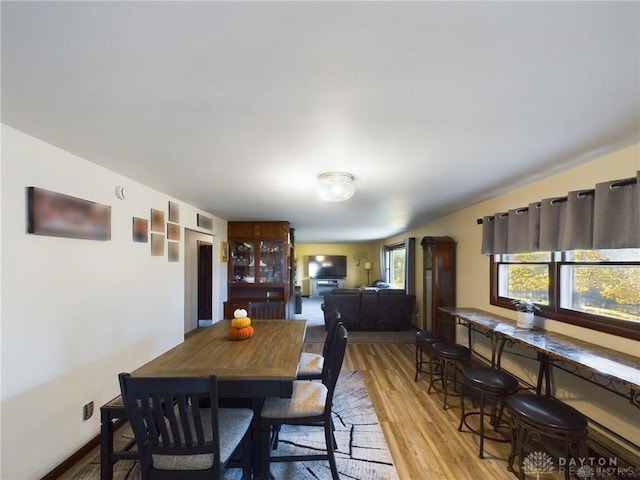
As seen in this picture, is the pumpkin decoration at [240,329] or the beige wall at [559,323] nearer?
the beige wall at [559,323]

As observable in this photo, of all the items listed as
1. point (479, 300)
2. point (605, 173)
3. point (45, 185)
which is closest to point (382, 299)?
point (479, 300)

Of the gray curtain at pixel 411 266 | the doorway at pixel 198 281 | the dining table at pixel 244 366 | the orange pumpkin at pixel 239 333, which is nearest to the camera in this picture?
the dining table at pixel 244 366

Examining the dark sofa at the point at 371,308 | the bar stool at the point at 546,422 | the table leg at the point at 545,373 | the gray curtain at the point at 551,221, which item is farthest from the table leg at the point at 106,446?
the dark sofa at the point at 371,308

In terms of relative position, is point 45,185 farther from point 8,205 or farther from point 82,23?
point 82,23

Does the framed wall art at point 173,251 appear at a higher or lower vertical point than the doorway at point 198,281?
higher

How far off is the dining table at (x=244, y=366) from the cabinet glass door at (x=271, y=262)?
3329mm

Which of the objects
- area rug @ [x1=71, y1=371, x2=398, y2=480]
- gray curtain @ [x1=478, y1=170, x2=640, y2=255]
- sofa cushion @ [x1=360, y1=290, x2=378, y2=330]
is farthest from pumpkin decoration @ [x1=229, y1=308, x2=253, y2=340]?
sofa cushion @ [x1=360, y1=290, x2=378, y2=330]

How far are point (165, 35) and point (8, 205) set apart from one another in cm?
150

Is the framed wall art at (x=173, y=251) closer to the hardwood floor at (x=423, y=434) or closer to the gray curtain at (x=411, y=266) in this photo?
the hardwood floor at (x=423, y=434)

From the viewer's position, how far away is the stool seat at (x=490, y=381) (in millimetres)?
2189

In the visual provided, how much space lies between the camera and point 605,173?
2.11 meters

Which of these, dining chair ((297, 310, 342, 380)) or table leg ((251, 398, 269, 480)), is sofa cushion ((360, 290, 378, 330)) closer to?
dining chair ((297, 310, 342, 380))

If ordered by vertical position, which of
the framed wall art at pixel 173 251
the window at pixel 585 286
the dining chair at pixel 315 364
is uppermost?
the framed wall art at pixel 173 251

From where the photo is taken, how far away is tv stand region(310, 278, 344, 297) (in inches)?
438
